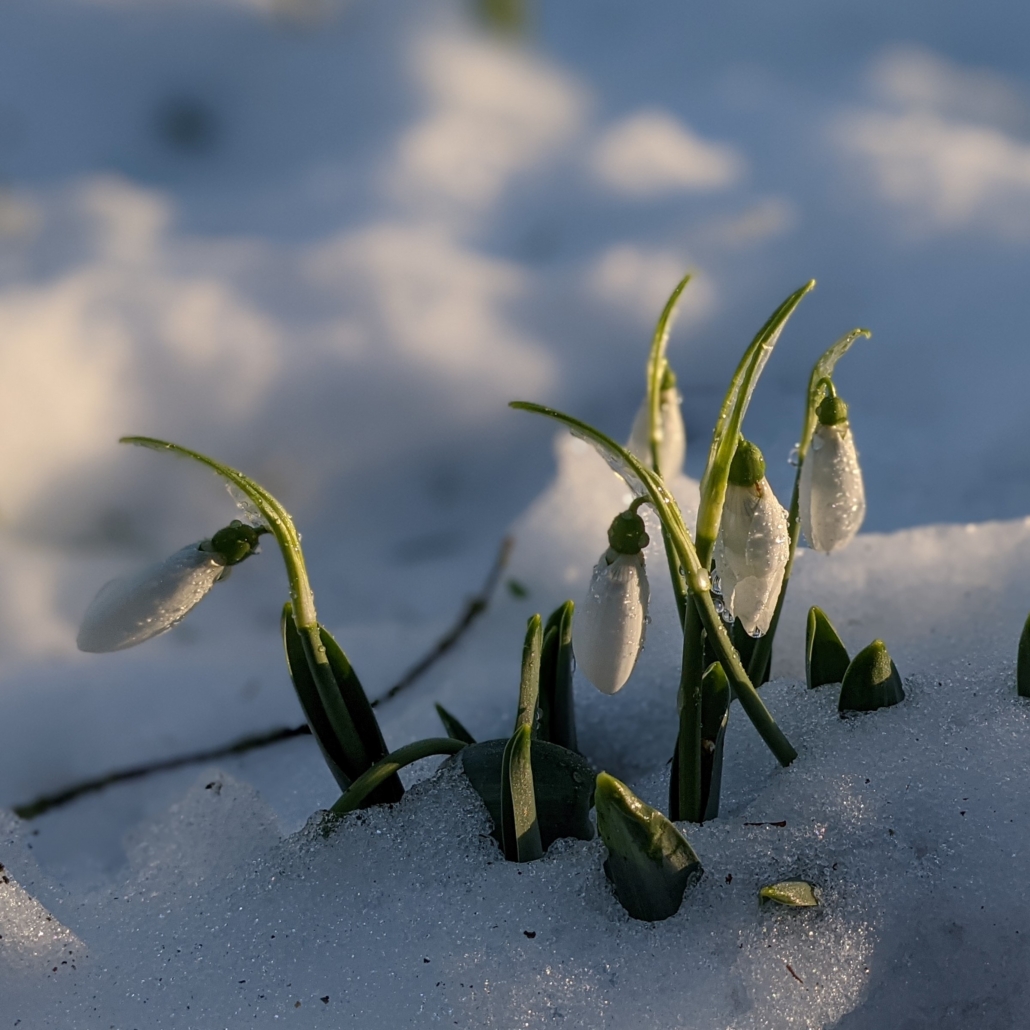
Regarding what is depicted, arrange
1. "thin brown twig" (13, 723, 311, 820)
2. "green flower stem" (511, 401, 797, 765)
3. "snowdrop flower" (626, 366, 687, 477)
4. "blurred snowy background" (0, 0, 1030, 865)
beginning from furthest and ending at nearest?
"blurred snowy background" (0, 0, 1030, 865)
"thin brown twig" (13, 723, 311, 820)
"snowdrop flower" (626, 366, 687, 477)
"green flower stem" (511, 401, 797, 765)

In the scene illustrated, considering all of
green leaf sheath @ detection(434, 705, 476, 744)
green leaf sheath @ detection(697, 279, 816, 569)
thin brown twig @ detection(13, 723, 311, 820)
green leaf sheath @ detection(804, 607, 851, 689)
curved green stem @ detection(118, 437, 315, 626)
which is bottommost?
thin brown twig @ detection(13, 723, 311, 820)

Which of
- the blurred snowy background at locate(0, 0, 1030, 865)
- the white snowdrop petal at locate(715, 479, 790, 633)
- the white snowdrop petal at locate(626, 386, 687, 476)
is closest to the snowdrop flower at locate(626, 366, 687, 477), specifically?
the white snowdrop petal at locate(626, 386, 687, 476)

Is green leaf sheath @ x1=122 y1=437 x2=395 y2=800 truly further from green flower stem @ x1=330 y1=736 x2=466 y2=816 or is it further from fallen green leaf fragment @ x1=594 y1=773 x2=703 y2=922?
fallen green leaf fragment @ x1=594 y1=773 x2=703 y2=922

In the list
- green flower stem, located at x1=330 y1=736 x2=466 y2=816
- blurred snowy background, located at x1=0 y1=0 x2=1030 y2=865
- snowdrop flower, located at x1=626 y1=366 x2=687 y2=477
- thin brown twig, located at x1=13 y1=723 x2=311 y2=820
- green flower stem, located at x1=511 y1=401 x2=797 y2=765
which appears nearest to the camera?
green flower stem, located at x1=511 y1=401 x2=797 y2=765

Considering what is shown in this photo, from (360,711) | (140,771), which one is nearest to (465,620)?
(140,771)

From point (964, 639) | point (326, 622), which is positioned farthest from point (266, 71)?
point (964, 639)

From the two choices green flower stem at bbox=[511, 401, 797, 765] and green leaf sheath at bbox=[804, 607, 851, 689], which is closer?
green flower stem at bbox=[511, 401, 797, 765]

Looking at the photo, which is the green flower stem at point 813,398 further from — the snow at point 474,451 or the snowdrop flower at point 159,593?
the snowdrop flower at point 159,593

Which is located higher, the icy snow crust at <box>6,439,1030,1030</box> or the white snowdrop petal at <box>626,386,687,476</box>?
the white snowdrop petal at <box>626,386,687,476</box>

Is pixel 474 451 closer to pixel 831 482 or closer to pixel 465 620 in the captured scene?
pixel 465 620
